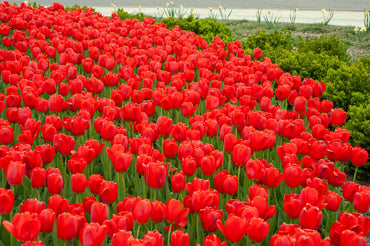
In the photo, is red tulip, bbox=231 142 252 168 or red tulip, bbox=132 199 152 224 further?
red tulip, bbox=231 142 252 168

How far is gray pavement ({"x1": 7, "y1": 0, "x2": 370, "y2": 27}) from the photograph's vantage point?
13070 millimetres

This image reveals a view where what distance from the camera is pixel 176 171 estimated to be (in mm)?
3049

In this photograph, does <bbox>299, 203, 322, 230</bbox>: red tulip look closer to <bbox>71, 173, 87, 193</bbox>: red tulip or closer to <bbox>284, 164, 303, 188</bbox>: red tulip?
<bbox>284, 164, 303, 188</bbox>: red tulip

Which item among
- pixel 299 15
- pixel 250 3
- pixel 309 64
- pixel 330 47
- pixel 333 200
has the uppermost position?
pixel 250 3

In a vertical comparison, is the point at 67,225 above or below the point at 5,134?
below

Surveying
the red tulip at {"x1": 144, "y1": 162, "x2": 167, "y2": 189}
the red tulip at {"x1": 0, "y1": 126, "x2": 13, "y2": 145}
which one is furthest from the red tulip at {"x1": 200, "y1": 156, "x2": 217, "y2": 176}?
the red tulip at {"x1": 0, "y1": 126, "x2": 13, "y2": 145}

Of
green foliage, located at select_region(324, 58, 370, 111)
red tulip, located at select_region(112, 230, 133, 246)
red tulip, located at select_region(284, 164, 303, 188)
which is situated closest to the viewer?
red tulip, located at select_region(112, 230, 133, 246)

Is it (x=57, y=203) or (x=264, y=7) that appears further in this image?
(x=264, y=7)

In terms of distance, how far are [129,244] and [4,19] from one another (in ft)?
22.0

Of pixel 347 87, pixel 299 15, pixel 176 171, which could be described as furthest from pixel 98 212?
pixel 299 15

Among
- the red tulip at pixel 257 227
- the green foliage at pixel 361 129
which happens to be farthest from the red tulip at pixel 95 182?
the green foliage at pixel 361 129

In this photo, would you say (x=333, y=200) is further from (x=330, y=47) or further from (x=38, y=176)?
(x=330, y=47)

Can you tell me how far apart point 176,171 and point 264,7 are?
42.5ft

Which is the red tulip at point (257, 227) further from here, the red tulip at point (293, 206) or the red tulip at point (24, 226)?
the red tulip at point (24, 226)
